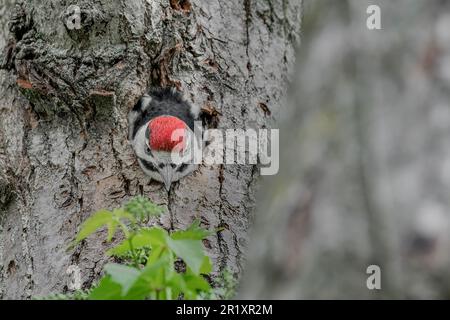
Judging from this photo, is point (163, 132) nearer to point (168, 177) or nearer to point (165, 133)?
point (165, 133)

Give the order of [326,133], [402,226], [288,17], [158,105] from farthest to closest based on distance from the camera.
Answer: [288,17], [158,105], [326,133], [402,226]

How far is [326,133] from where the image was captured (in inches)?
56.5

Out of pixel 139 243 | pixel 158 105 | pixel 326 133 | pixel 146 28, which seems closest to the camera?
pixel 326 133

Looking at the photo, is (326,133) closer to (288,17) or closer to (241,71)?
(241,71)

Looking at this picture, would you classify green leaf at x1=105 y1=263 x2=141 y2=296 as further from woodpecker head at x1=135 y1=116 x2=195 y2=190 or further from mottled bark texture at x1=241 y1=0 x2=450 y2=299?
woodpecker head at x1=135 y1=116 x2=195 y2=190

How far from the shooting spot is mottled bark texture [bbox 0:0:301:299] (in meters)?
3.18

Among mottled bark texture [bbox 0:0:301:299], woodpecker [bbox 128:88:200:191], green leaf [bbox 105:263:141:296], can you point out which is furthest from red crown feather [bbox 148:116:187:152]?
green leaf [bbox 105:263:141:296]

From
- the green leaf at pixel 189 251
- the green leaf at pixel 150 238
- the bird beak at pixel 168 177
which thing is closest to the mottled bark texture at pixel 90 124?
the bird beak at pixel 168 177

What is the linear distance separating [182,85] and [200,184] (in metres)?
0.49

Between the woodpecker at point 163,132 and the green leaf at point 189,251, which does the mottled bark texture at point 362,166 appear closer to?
the green leaf at point 189,251

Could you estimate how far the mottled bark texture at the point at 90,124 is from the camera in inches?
125

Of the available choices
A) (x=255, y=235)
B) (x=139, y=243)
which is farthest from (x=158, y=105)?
(x=255, y=235)

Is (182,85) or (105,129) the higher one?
(182,85)

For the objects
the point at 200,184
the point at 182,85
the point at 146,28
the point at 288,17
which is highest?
the point at 288,17
